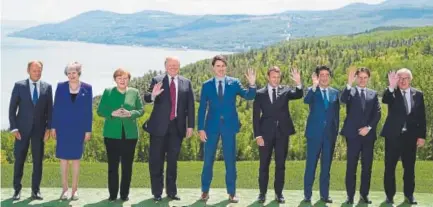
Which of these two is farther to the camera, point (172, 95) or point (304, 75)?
point (304, 75)

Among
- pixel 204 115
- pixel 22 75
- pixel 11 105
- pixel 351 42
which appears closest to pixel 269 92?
pixel 204 115

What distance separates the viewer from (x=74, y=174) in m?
8.07

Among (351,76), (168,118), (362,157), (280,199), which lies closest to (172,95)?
(168,118)

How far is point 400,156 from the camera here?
26.9 feet

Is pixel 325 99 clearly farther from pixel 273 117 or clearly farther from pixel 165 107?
pixel 165 107

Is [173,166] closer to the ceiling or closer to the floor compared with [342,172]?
closer to the ceiling

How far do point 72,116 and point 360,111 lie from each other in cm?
398

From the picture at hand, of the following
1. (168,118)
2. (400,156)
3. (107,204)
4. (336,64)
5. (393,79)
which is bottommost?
(336,64)

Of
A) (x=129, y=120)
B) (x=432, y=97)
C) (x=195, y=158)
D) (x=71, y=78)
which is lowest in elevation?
(x=195, y=158)

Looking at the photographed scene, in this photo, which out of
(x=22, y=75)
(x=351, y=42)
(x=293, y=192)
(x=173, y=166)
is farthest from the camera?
(x=351, y=42)

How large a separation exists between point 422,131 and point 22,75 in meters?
123

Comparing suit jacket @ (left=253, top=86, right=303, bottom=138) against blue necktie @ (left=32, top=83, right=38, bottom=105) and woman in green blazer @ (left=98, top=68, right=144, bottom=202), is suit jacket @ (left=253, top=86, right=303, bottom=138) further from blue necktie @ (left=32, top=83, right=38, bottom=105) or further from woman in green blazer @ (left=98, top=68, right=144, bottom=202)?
blue necktie @ (left=32, top=83, right=38, bottom=105)

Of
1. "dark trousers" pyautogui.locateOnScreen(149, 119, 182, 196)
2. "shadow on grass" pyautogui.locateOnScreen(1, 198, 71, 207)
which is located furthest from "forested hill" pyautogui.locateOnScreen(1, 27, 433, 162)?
"shadow on grass" pyautogui.locateOnScreen(1, 198, 71, 207)

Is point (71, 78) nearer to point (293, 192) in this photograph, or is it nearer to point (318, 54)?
point (293, 192)
